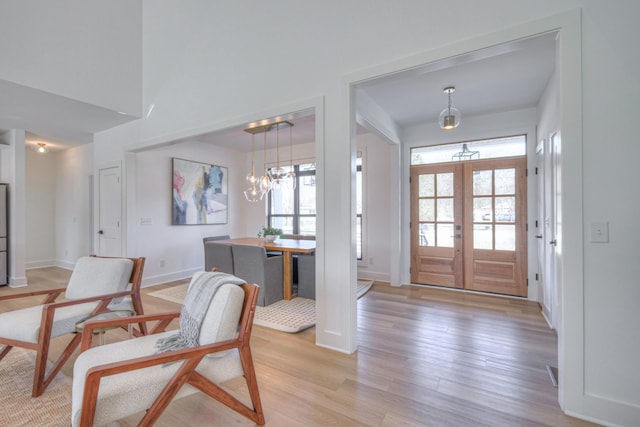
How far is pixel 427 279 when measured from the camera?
4684 mm

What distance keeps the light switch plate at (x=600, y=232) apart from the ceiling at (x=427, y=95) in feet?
3.86

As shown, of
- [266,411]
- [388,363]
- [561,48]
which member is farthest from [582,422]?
[561,48]

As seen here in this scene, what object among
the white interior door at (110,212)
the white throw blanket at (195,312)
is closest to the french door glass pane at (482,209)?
the white throw blanket at (195,312)

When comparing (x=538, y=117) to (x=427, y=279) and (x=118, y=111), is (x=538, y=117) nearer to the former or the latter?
(x=427, y=279)

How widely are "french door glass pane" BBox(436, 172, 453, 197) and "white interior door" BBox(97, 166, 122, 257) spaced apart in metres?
5.13

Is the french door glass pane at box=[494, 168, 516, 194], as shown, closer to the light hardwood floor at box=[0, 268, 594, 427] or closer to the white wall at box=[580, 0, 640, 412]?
the light hardwood floor at box=[0, 268, 594, 427]

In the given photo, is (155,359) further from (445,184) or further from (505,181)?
(505,181)

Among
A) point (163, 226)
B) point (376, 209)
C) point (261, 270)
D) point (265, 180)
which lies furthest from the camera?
point (376, 209)

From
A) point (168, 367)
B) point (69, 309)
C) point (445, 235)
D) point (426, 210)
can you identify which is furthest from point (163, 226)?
point (445, 235)

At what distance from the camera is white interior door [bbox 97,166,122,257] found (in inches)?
184

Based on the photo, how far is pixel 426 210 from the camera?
4.70m

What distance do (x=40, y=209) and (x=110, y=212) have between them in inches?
125

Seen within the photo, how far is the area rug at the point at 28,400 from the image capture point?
1663 mm

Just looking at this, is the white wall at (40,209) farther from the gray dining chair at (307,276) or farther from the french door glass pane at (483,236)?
the french door glass pane at (483,236)
